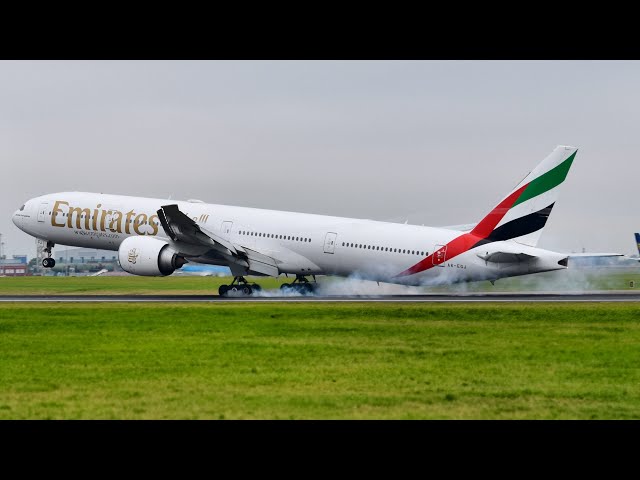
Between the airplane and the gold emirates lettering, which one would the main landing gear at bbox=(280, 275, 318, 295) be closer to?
the airplane

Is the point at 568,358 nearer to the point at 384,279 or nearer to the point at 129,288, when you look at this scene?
the point at 384,279

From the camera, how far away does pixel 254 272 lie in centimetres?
5134

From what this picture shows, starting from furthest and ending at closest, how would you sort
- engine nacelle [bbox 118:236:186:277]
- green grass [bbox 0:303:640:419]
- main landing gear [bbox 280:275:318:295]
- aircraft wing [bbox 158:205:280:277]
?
A: 1. main landing gear [bbox 280:275:318:295]
2. engine nacelle [bbox 118:236:186:277]
3. aircraft wing [bbox 158:205:280:277]
4. green grass [bbox 0:303:640:419]

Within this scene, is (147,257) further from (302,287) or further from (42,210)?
(42,210)

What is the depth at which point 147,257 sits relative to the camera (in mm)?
49219

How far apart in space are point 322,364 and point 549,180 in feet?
91.3

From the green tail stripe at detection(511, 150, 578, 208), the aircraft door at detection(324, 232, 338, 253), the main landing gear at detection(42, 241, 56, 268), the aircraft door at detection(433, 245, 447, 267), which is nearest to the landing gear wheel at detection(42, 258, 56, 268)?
the main landing gear at detection(42, 241, 56, 268)

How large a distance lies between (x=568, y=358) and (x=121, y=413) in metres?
13.0

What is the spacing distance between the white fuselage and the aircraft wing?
57cm

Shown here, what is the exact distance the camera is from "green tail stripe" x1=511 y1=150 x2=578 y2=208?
46688 millimetres

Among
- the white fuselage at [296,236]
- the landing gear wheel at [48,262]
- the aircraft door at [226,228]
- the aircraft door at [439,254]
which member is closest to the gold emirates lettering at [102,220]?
the white fuselage at [296,236]

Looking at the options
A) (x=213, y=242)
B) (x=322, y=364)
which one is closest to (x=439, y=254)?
(x=213, y=242)

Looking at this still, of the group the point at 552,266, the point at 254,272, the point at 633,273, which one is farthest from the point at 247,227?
the point at 633,273

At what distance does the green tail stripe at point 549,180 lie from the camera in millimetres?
46688
